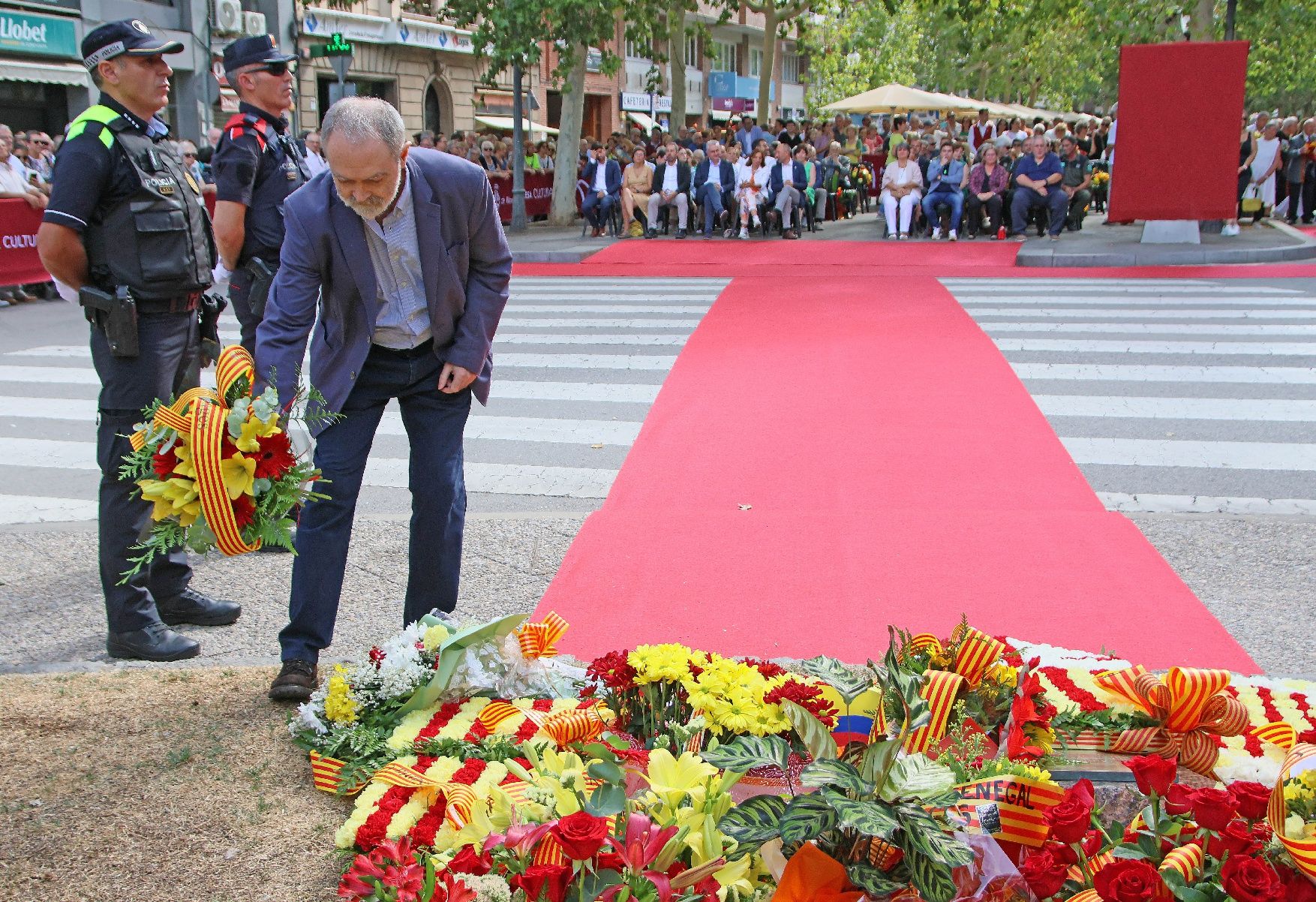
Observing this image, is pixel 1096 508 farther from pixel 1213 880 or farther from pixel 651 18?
pixel 651 18

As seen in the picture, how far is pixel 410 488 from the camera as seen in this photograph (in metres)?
4.21

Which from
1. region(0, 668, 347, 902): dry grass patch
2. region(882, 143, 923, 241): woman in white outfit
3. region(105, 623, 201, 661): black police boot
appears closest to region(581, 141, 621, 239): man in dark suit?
region(882, 143, 923, 241): woman in white outfit

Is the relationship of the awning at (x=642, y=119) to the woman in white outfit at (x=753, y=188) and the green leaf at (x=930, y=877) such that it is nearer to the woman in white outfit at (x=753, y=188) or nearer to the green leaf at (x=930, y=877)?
the woman in white outfit at (x=753, y=188)

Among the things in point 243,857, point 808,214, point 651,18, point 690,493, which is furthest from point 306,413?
point 651,18

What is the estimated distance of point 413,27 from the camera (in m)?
37.3

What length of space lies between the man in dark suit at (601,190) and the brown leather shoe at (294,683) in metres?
19.6

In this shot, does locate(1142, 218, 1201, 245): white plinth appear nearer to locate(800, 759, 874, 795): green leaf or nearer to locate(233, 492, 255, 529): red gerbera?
locate(233, 492, 255, 529): red gerbera

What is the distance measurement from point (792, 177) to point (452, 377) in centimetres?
1869

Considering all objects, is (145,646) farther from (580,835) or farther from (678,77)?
(678,77)

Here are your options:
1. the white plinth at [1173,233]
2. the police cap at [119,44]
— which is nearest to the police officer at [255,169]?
the police cap at [119,44]

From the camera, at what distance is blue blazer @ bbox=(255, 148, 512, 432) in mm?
3959

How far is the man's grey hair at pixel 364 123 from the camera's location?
3654 millimetres

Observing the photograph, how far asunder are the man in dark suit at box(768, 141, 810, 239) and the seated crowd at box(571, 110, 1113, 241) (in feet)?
0.06

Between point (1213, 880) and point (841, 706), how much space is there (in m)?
0.99
